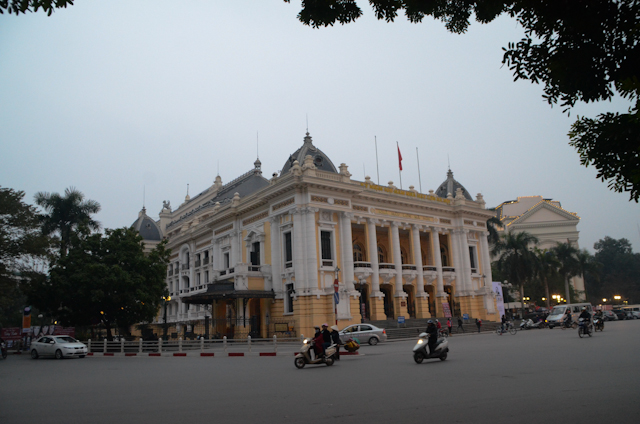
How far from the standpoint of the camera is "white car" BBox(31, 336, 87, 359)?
2627 centimetres

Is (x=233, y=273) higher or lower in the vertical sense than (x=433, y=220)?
lower

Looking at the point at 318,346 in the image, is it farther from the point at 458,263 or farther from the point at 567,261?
the point at 567,261

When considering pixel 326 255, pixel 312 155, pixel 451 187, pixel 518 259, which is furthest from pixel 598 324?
pixel 518 259

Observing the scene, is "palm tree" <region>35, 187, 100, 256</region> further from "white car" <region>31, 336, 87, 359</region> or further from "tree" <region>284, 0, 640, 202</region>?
"tree" <region>284, 0, 640, 202</region>

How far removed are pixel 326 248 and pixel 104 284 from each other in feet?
50.9

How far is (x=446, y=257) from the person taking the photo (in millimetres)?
47594

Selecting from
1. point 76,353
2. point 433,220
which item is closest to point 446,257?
point 433,220

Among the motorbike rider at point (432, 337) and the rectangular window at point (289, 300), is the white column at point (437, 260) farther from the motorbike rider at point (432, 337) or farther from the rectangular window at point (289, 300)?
the motorbike rider at point (432, 337)

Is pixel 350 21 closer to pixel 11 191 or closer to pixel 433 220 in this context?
pixel 11 191

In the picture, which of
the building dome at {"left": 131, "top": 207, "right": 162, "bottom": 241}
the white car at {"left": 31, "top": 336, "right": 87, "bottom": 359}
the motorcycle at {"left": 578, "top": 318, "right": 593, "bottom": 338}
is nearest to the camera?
the motorcycle at {"left": 578, "top": 318, "right": 593, "bottom": 338}

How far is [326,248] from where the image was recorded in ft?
122

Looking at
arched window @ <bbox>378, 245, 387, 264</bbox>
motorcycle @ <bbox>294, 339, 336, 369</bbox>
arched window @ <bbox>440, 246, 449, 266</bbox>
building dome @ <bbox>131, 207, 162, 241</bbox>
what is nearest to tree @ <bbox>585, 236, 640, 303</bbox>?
arched window @ <bbox>440, 246, 449, 266</bbox>

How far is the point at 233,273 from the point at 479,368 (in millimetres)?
28494

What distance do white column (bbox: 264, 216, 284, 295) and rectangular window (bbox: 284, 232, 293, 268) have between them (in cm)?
62
